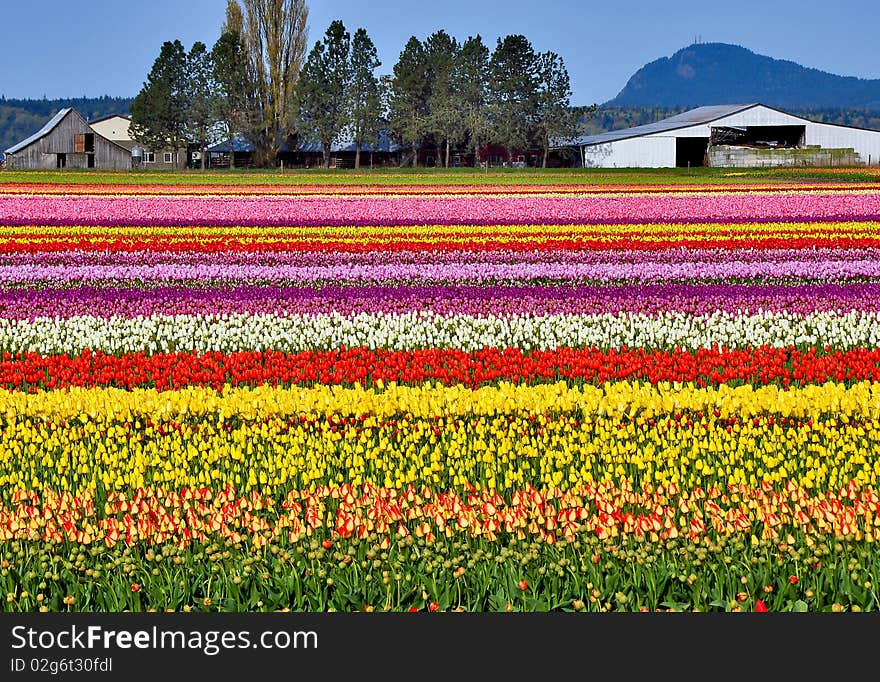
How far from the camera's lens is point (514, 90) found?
82.1 metres

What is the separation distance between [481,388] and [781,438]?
8.37 feet

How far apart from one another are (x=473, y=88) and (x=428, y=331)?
71719 mm

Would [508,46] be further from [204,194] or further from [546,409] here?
[546,409]

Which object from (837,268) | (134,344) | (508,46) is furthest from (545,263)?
(508,46)

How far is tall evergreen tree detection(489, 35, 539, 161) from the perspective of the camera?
261 feet

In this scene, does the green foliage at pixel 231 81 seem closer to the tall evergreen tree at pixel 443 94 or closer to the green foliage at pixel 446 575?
the tall evergreen tree at pixel 443 94

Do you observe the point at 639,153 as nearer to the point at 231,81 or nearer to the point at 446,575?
the point at 231,81

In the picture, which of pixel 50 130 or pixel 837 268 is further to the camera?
pixel 50 130

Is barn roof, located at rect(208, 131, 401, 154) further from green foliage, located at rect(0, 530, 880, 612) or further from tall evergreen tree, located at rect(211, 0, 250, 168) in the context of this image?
green foliage, located at rect(0, 530, 880, 612)

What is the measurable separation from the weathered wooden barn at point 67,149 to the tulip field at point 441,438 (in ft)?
275

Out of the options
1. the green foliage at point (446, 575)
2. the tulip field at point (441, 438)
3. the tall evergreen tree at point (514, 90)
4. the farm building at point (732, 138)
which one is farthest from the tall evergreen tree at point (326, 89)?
the green foliage at point (446, 575)

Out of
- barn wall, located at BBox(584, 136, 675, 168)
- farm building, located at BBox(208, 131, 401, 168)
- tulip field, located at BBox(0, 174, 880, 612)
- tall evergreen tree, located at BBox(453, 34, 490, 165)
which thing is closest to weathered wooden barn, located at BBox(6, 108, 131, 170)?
farm building, located at BBox(208, 131, 401, 168)

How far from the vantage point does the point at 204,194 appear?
126 feet

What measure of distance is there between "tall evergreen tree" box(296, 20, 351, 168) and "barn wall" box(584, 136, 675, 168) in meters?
19.2
